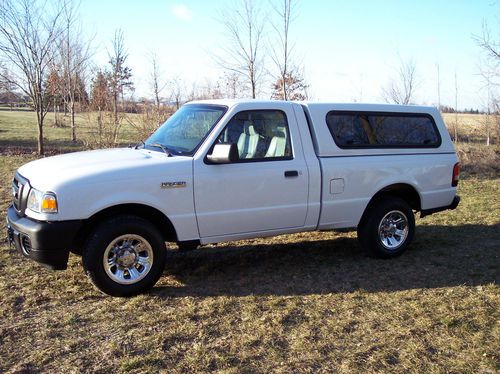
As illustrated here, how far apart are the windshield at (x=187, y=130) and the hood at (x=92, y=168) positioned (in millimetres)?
167

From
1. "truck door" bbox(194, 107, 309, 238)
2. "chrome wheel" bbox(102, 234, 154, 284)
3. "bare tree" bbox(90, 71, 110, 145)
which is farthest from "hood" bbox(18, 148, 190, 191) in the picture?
"bare tree" bbox(90, 71, 110, 145)

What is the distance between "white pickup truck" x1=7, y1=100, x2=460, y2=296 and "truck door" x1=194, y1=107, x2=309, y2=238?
0.01 meters

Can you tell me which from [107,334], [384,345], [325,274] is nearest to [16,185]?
[107,334]

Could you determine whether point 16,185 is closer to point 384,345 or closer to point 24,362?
point 24,362

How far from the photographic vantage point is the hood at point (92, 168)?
4.33m

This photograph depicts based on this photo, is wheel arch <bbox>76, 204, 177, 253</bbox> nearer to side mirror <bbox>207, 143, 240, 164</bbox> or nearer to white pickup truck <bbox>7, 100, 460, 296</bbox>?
white pickup truck <bbox>7, 100, 460, 296</bbox>

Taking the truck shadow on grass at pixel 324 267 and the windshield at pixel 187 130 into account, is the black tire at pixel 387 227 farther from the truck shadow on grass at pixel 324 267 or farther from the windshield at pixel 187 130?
the windshield at pixel 187 130

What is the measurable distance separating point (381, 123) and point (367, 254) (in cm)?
162

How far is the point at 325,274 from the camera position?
17.9 ft

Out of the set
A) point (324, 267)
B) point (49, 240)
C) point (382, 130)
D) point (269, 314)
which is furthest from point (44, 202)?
point (382, 130)

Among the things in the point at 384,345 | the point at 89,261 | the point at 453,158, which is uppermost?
the point at 453,158

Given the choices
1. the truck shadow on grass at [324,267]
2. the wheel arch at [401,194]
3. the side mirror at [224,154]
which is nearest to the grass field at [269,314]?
the truck shadow on grass at [324,267]

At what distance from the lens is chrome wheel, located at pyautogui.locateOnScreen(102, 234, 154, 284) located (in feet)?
14.9

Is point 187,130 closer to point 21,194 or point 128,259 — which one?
point 128,259
